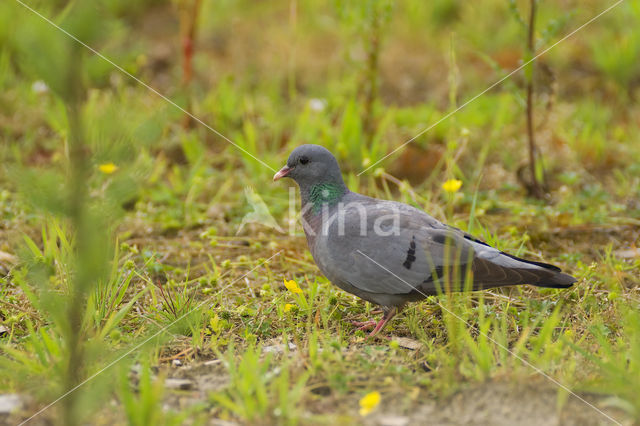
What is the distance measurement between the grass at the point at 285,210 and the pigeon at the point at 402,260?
5.6 inches

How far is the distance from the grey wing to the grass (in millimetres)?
200

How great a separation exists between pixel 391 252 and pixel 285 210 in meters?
1.52

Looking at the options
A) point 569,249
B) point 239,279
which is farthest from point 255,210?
point 569,249

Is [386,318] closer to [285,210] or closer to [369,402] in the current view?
[369,402]

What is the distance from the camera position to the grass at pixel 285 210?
7.27 ft

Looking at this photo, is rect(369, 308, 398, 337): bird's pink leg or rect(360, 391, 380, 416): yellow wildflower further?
rect(369, 308, 398, 337): bird's pink leg

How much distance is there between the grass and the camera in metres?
2.21

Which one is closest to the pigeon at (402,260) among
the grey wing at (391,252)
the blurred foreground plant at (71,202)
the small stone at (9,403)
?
the grey wing at (391,252)

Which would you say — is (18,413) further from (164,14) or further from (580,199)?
(164,14)

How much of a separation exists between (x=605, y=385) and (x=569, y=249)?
1570mm

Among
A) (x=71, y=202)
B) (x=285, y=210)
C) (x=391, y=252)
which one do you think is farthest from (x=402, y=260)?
(x=285, y=210)

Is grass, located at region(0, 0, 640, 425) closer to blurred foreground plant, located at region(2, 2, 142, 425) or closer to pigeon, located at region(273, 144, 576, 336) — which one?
blurred foreground plant, located at region(2, 2, 142, 425)

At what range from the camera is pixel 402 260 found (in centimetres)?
287

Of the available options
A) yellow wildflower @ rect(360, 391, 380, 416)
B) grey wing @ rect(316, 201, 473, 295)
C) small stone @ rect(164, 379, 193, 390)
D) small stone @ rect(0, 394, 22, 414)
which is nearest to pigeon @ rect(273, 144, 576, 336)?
grey wing @ rect(316, 201, 473, 295)
